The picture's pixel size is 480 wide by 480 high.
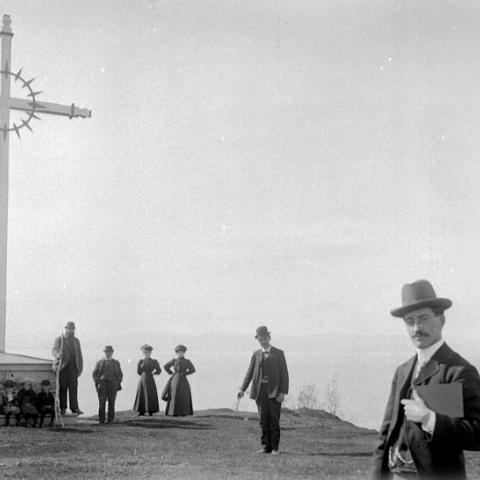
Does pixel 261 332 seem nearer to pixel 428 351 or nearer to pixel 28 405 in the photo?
pixel 28 405

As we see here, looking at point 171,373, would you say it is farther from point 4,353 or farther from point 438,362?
point 438,362

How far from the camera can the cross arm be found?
875 inches

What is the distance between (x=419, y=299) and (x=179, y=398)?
627 inches

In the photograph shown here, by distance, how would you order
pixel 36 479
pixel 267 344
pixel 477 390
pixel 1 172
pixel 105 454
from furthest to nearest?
pixel 1 172, pixel 267 344, pixel 105 454, pixel 36 479, pixel 477 390

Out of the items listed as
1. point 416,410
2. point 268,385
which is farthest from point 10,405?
point 416,410

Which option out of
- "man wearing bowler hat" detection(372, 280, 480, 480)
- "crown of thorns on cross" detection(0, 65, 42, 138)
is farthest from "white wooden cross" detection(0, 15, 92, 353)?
"man wearing bowler hat" detection(372, 280, 480, 480)

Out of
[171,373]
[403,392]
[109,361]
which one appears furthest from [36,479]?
[171,373]

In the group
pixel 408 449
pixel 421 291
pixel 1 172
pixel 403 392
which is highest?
pixel 1 172

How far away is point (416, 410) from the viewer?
4625 millimetres

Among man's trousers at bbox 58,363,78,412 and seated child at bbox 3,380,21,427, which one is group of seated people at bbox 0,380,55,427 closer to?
seated child at bbox 3,380,21,427

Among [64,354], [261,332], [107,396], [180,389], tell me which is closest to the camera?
[261,332]

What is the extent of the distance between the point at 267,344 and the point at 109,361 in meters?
6.45

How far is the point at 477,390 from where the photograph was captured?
4.68 metres

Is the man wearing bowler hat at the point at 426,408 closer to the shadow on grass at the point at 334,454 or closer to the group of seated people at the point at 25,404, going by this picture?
the shadow on grass at the point at 334,454
